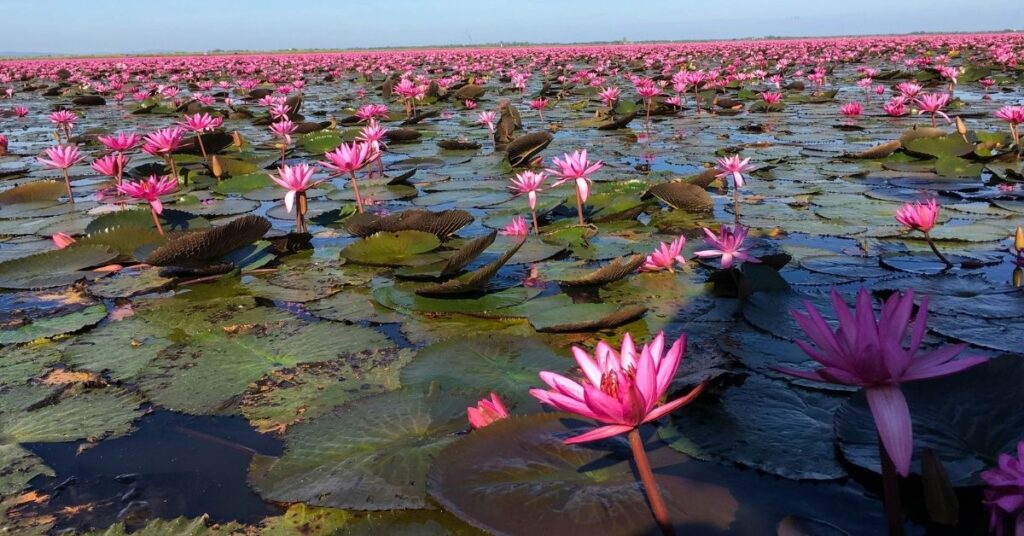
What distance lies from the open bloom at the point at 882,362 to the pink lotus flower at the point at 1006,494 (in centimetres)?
14

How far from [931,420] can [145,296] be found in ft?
8.45

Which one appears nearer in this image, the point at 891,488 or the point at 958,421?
the point at 891,488

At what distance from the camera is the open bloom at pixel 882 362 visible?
0.84m

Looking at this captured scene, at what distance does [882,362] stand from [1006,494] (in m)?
0.26

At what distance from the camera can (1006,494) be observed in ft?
2.95

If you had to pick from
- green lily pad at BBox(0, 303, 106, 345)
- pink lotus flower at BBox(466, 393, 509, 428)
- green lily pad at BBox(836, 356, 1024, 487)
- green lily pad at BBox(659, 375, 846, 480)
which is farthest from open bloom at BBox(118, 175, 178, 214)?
green lily pad at BBox(836, 356, 1024, 487)

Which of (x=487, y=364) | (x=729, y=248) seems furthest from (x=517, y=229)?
(x=487, y=364)

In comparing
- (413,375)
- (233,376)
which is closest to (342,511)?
(413,375)

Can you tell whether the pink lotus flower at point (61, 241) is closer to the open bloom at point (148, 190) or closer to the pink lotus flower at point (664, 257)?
the open bloom at point (148, 190)

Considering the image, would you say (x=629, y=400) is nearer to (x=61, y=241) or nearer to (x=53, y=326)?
(x=53, y=326)

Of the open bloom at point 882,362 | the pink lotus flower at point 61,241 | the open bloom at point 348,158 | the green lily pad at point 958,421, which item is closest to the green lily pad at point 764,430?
the green lily pad at point 958,421

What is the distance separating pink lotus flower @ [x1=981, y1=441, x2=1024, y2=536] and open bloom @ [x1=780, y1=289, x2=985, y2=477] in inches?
5.7

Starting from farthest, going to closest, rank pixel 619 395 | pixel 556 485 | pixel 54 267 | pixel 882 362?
pixel 54 267
pixel 556 485
pixel 619 395
pixel 882 362

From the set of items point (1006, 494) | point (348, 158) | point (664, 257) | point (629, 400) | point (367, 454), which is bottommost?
point (367, 454)
